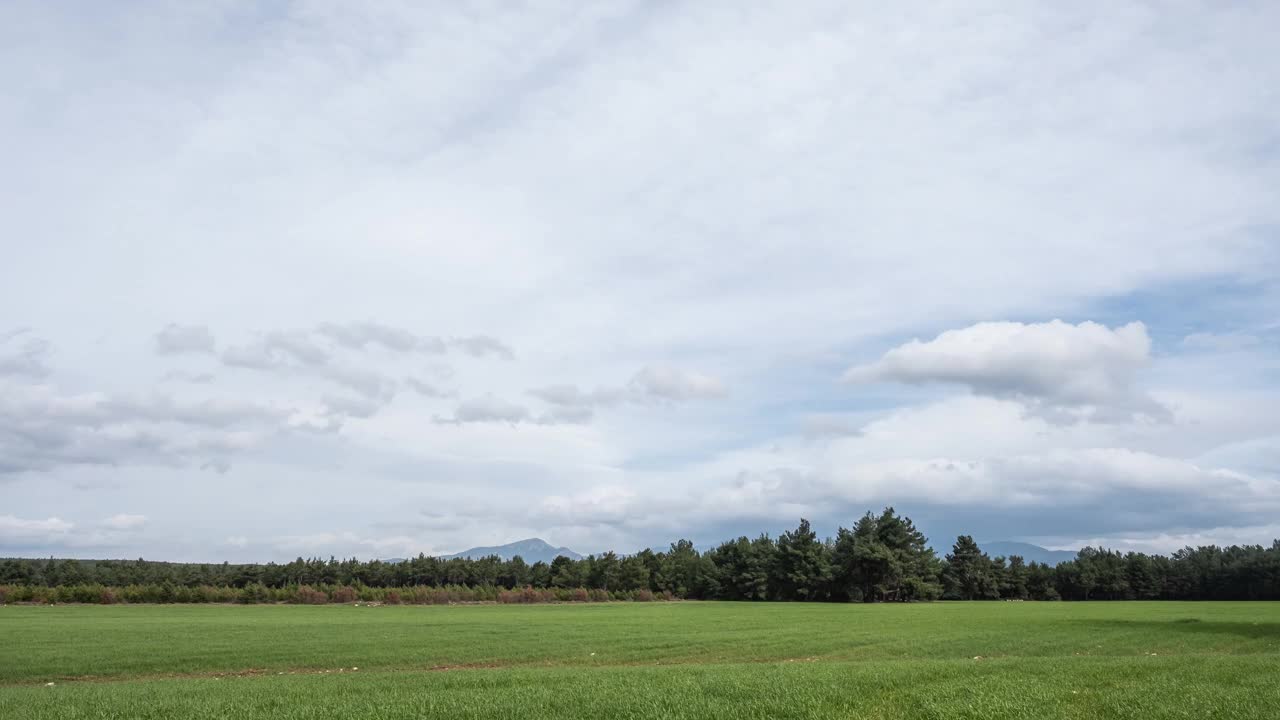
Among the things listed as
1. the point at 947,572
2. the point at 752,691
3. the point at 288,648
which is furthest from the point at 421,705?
the point at 947,572

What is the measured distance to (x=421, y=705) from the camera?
16.7 metres

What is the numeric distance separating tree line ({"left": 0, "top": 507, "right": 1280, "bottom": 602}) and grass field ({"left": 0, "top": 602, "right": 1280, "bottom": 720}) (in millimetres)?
77146

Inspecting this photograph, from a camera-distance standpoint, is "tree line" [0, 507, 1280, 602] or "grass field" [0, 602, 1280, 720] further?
"tree line" [0, 507, 1280, 602]

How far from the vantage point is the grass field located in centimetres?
1625

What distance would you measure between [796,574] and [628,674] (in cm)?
11610

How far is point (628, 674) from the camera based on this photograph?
76.6 ft

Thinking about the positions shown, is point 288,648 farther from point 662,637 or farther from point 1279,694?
point 1279,694

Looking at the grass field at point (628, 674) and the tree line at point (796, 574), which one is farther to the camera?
the tree line at point (796, 574)

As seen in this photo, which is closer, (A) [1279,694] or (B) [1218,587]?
(A) [1279,694]

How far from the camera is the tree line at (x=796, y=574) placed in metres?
130

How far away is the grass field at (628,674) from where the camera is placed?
16.2 metres

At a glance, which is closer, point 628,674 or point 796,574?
point 628,674

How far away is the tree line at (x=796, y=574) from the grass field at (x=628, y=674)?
253 ft

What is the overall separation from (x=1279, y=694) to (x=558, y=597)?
112039mm
